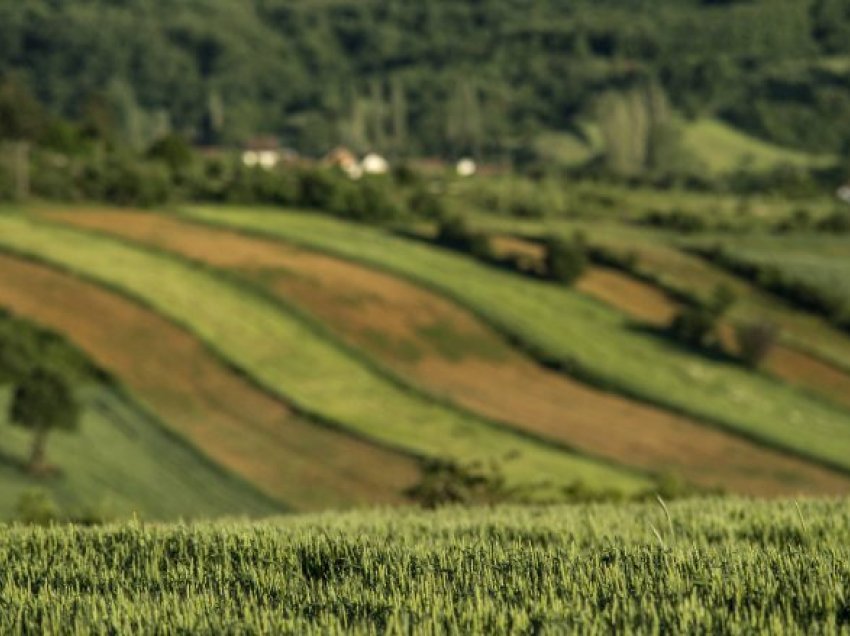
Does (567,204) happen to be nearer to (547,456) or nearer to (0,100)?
(0,100)

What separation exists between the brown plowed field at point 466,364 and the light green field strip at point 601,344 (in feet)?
4.25

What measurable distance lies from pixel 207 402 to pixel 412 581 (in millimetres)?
50683

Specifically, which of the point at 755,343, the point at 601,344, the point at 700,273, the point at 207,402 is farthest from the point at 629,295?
the point at 207,402

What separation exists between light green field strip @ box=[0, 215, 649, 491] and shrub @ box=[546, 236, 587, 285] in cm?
1666

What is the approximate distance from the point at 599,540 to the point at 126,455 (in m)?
40.2

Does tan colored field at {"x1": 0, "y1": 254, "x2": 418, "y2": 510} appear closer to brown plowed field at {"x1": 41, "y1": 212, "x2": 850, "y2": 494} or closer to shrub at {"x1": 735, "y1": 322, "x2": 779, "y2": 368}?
brown plowed field at {"x1": 41, "y1": 212, "x2": 850, "y2": 494}

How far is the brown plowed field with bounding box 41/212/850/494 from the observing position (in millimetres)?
69000

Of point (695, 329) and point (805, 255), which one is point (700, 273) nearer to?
point (805, 255)

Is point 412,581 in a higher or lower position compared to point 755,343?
higher

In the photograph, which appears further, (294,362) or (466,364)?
(466,364)

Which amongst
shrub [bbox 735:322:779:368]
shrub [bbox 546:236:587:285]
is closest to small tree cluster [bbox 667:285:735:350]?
shrub [bbox 735:322:779:368]

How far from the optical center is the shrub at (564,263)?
93750 millimetres

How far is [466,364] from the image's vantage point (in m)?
79.0

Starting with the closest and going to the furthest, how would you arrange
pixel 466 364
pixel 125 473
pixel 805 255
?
pixel 125 473 < pixel 466 364 < pixel 805 255
